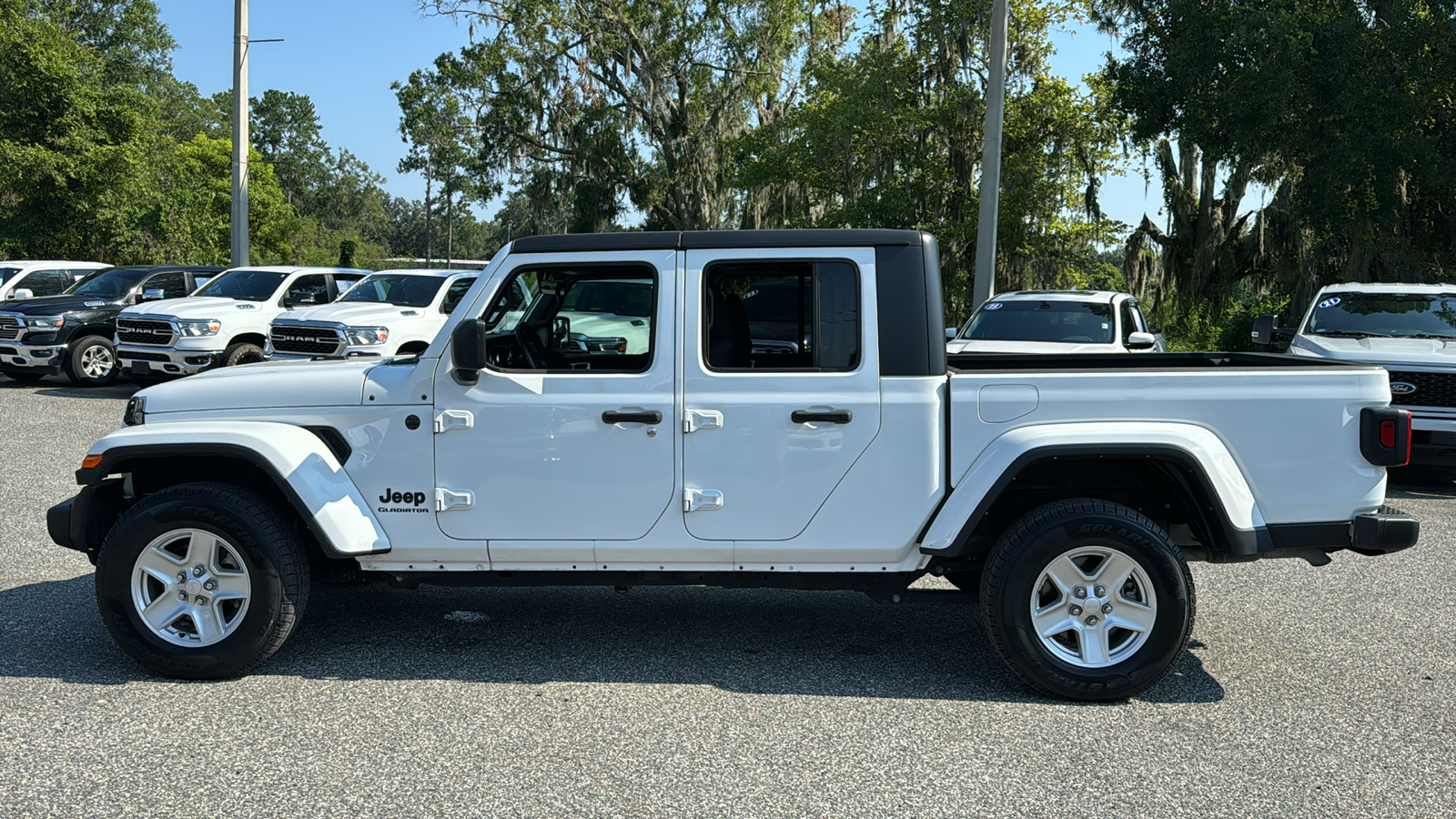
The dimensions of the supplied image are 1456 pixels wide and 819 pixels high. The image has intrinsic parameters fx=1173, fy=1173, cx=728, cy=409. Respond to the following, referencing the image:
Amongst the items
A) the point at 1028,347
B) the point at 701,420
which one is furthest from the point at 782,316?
the point at 1028,347

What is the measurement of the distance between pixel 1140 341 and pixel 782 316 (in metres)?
7.49

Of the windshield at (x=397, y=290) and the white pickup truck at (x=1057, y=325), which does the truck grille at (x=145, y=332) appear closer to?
the windshield at (x=397, y=290)

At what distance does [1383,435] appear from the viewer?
4676mm

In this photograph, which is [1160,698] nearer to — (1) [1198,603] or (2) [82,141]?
(1) [1198,603]

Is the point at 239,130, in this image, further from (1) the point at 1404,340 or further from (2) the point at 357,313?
(1) the point at 1404,340

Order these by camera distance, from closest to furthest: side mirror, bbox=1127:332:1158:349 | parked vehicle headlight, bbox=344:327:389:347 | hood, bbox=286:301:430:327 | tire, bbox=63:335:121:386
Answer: side mirror, bbox=1127:332:1158:349 → parked vehicle headlight, bbox=344:327:389:347 → hood, bbox=286:301:430:327 → tire, bbox=63:335:121:386

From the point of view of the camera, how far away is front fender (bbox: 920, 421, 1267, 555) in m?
4.61

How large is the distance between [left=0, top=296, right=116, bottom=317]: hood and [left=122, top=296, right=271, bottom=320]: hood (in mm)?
1179

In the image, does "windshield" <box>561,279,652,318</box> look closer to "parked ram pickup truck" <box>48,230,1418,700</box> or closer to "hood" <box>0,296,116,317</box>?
"parked ram pickup truck" <box>48,230,1418,700</box>

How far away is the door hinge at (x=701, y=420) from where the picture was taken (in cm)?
482

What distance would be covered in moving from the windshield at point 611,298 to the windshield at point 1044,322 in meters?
7.68

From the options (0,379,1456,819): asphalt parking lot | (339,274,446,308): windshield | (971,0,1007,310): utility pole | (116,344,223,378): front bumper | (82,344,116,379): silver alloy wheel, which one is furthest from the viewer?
(82,344,116,379): silver alloy wheel

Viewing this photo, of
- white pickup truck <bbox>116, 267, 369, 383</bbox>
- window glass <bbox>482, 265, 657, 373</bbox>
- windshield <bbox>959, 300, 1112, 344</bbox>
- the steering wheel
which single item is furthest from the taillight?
white pickup truck <bbox>116, 267, 369, 383</bbox>

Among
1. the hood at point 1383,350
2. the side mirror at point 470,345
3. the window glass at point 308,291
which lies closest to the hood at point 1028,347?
the hood at point 1383,350
